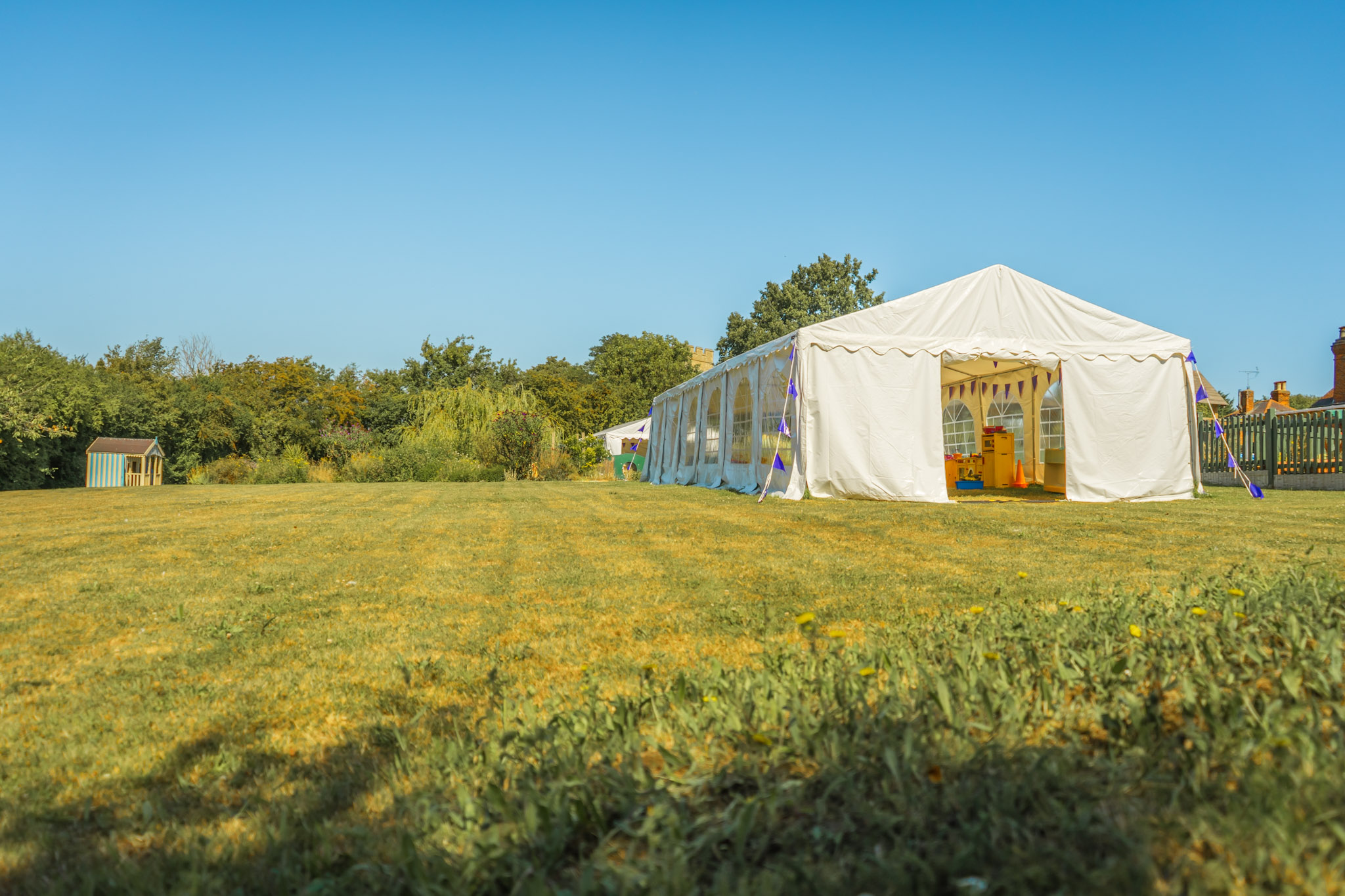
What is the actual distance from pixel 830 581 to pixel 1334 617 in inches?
92.9

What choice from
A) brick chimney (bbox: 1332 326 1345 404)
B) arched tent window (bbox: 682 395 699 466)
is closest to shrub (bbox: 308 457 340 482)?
arched tent window (bbox: 682 395 699 466)

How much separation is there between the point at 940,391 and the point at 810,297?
107 feet

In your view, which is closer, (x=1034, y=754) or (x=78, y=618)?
(x=1034, y=754)

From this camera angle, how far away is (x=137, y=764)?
7.34 feet

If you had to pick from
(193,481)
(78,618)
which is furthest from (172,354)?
(78,618)

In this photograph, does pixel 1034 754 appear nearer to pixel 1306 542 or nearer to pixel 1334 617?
pixel 1334 617

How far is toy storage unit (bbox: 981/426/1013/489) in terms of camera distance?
1652 cm

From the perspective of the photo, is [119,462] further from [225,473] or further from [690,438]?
[690,438]

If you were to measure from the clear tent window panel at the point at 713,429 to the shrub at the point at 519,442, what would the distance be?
266 inches

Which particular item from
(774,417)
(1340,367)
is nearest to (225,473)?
(774,417)

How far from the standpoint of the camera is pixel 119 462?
78.9ft

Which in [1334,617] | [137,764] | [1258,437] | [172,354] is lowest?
[137,764]

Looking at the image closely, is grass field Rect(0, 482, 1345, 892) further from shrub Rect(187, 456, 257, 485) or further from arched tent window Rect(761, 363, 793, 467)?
shrub Rect(187, 456, 257, 485)

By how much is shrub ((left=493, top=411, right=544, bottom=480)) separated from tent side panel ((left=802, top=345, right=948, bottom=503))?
11.9 metres
